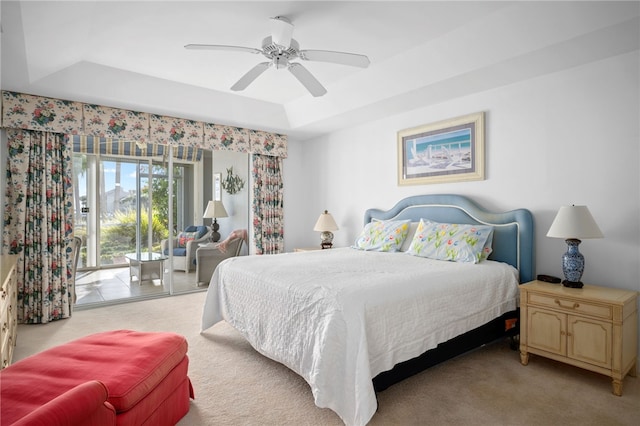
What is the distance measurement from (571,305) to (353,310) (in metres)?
1.61

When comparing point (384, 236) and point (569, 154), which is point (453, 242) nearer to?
point (384, 236)

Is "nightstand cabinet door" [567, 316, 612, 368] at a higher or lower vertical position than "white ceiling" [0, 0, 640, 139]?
lower

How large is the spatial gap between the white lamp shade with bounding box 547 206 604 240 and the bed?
51cm

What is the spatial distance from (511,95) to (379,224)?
1860mm

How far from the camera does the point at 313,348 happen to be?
82.7 inches

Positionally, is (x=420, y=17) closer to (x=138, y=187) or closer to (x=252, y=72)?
(x=252, y=72)

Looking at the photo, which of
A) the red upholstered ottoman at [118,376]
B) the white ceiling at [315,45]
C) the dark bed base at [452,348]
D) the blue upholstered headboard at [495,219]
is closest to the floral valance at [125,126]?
the white ceiling at [315,45]

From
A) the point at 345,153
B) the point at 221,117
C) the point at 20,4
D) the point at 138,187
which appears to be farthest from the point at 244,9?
the point at 138,187

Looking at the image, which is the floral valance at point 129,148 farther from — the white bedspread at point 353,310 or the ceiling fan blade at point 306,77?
the ceiling fan blade at point 306,77

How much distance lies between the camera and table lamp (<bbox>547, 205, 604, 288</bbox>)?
2.53 m

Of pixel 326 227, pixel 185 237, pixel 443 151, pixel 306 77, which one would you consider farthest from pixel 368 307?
pixel 185 237

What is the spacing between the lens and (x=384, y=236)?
3941 mm

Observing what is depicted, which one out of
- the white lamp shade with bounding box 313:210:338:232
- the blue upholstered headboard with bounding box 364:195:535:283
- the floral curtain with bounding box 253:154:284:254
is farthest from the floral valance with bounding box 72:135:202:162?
the blue upholstered headboard with bounding box 364:195:535:283

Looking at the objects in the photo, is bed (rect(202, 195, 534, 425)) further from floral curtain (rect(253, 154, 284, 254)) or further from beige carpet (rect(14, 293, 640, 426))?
floral curtain (rect(253, 154, 284, 254))
